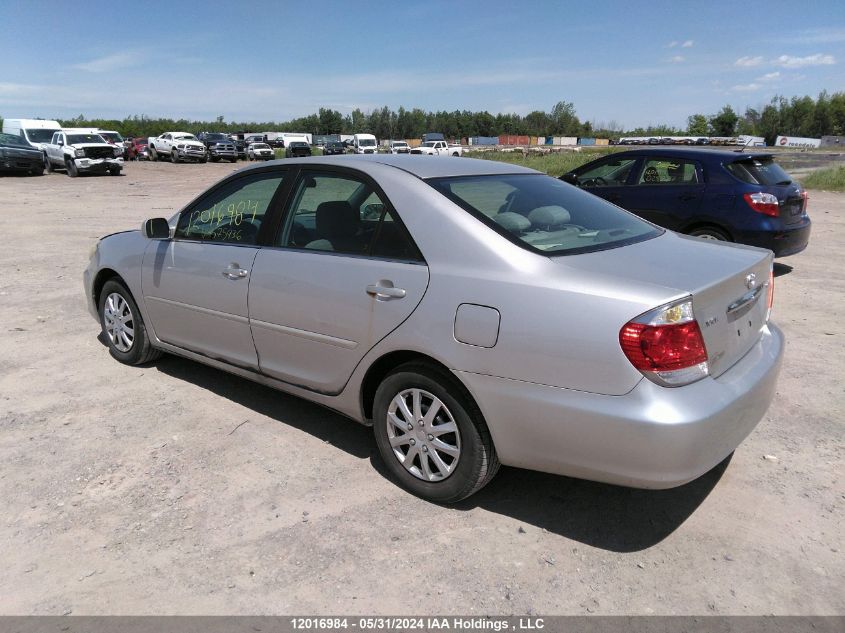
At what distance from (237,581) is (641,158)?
25.0 ft

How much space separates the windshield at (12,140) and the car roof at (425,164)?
2993cm

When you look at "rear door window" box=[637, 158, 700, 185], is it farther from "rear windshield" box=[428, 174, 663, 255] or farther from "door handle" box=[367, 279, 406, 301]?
"door handle" box=[367, 279, 406, 301]

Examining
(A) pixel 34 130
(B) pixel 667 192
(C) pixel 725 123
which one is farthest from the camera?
(C) pixel 725 123

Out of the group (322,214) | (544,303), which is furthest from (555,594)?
(322,214)

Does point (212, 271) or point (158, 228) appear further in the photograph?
point (158, 228)

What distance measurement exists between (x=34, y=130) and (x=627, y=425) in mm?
36664

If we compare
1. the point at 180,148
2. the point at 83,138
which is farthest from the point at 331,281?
the point at 180,148

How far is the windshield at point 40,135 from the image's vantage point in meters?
31.7

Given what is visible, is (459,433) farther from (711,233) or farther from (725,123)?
(725,123)

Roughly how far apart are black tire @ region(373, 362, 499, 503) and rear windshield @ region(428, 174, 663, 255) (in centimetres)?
75

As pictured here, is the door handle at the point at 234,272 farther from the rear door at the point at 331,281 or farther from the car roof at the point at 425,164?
the car roof at the point at 425,164

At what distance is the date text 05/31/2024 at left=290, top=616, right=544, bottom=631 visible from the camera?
247 centimetres

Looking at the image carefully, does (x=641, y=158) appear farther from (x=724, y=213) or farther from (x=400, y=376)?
(x=400, y=376)

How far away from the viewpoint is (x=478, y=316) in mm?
2893
